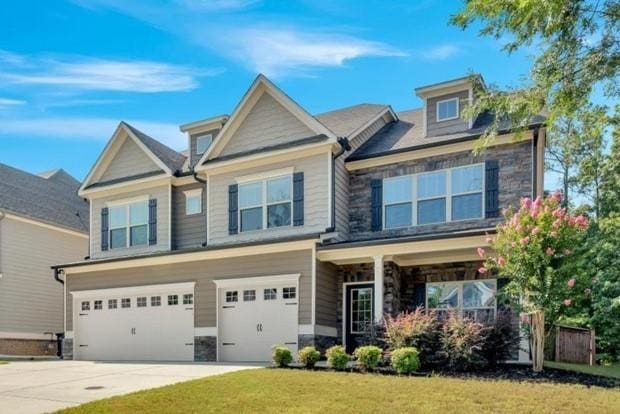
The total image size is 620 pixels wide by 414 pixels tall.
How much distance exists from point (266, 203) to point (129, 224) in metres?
5.91

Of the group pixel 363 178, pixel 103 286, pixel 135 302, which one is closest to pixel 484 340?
pixel 363 178

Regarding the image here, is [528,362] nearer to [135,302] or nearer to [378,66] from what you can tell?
[378,66]

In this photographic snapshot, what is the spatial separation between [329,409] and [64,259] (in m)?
19.2

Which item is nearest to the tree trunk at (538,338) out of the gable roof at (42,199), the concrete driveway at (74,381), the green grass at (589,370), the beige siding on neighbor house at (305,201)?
the green grass at (589,370)

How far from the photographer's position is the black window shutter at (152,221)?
63.1 feet

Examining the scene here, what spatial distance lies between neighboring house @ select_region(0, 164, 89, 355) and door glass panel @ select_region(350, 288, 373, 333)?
44.5 feet

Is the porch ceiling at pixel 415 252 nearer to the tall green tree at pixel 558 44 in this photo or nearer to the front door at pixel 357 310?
the front door at pixel 357 310

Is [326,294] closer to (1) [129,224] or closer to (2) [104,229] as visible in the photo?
(1) [129,224]

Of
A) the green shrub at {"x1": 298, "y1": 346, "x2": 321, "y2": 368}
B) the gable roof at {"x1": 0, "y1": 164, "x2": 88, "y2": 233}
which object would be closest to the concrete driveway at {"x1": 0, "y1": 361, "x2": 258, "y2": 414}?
the green shrub at {"x1": 298, "y1": 346, "x2": 321, "y2": 368}

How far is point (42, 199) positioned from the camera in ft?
80.7

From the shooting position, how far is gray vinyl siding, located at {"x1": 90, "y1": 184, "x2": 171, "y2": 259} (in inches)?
751

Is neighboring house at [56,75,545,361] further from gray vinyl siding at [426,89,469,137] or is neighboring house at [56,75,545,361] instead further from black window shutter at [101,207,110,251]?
black window shutter at [101,207,110,251]

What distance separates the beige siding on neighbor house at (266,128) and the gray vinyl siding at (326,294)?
13.2 ft

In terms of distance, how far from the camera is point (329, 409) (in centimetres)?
809
